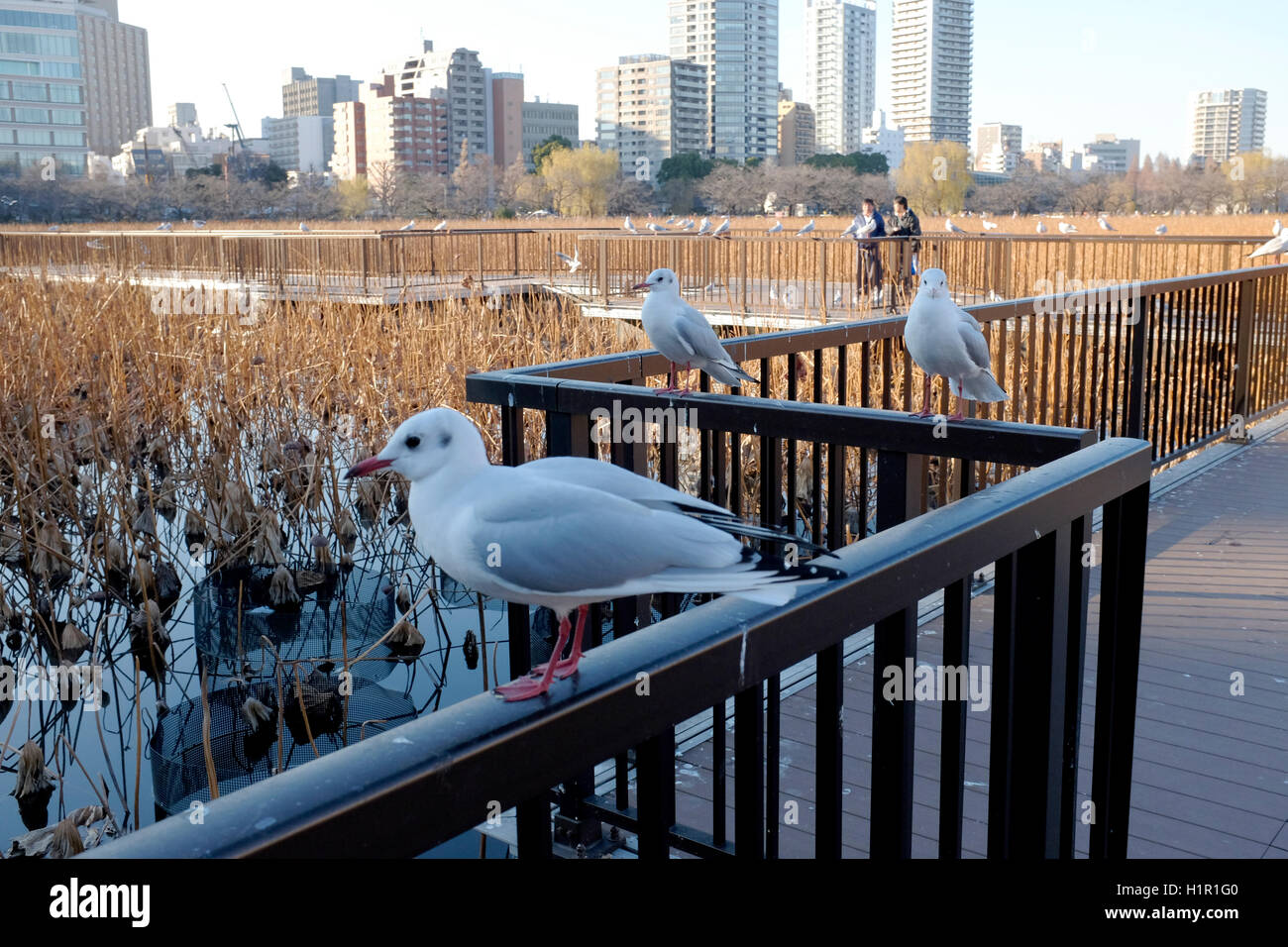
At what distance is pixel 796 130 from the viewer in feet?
511

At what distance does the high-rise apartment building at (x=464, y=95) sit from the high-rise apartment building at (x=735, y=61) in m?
28.7

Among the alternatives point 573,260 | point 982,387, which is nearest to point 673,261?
point 573,260

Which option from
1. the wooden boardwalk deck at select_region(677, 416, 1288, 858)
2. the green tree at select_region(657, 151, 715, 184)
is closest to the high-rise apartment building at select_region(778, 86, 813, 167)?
the green tree at select_region(657, 151, 715, 184)

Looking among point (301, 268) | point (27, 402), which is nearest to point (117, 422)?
point (27, 402)

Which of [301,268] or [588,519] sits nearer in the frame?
[588,519]

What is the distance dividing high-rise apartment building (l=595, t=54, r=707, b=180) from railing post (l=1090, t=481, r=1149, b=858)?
147069mm

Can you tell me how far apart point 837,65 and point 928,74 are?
68642mm

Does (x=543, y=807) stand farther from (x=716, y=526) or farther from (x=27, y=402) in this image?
(x=27, y=402)

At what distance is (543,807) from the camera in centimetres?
210

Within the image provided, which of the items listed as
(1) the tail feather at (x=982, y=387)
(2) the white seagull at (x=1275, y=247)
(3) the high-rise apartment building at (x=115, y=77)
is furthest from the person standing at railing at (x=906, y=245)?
(3) the high-rise apartment building at (x=115, y=77)

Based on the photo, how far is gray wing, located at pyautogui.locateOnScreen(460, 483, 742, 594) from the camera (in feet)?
4.82
